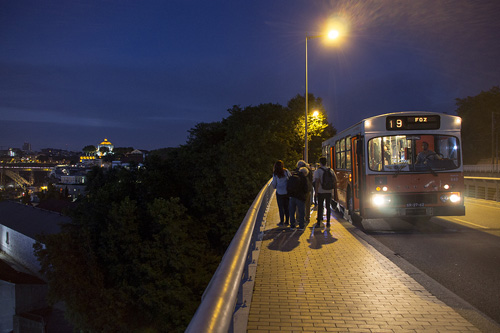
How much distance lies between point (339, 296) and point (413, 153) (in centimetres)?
697

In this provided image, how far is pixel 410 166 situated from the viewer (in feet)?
35.8

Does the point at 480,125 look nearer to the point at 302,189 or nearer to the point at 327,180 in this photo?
the point at 327,180

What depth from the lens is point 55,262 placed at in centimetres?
2512

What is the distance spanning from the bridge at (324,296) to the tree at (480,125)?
6066cm

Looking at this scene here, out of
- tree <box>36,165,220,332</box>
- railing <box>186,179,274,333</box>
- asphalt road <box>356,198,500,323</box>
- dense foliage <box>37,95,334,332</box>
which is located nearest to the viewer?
railing <box>186,179,274,333</box>

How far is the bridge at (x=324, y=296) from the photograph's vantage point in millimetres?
2844

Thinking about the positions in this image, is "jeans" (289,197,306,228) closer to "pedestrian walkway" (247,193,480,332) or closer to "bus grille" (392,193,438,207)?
"pedestrian walkway" (247,193,480,332)

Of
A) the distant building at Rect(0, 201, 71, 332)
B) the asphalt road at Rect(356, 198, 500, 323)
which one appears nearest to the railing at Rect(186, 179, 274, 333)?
the asphalt road at Rect(356, 198, 500, 323)

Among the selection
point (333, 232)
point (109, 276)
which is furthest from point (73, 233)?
point (333, 232)

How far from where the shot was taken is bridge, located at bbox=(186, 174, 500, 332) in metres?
2.84

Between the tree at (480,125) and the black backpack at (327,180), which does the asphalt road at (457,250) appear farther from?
the tree at (480,125)

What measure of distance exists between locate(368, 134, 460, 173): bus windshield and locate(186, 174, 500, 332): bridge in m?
3.70

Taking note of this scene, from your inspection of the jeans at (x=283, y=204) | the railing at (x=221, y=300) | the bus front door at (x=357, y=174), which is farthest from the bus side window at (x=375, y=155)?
the railing at (x=221, y=300)

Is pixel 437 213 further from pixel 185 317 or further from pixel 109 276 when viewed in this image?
pixel 109 276
